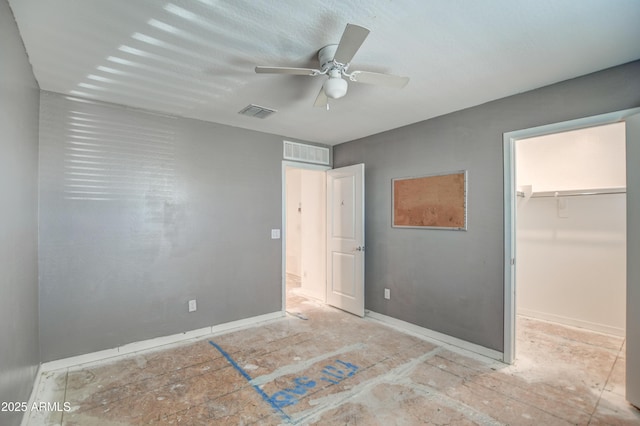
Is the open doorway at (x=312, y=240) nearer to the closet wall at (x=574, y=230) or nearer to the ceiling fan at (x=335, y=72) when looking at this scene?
the ceiling fan at (x=335, y=72)

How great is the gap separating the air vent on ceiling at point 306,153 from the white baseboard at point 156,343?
216cm

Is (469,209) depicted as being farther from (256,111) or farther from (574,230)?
(256,111)

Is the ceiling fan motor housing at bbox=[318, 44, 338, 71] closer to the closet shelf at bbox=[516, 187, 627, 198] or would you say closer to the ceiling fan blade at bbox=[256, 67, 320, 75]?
the ceiling fan blade at bbox=[256, 67, 320, 75]

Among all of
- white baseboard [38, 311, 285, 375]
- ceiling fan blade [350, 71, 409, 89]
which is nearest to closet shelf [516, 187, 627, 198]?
ceiling fan blade [350, 71, 409, 89]

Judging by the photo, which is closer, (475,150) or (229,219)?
(475,150)

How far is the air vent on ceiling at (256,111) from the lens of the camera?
3131mm

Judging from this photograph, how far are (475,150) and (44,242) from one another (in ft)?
13.5

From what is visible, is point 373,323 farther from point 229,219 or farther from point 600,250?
point 600,250

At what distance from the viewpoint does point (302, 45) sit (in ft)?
6.56

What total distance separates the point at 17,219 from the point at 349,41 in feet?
7.61

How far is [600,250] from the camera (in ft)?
11.7

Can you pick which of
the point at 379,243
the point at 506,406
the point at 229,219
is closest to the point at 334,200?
the point at 379,243

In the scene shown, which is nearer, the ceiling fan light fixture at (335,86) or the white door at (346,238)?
the ceiling fan light fixture at (335,86)

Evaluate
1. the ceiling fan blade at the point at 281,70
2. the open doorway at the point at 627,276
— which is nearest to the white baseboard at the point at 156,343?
the open doorway at the point at 627,276
